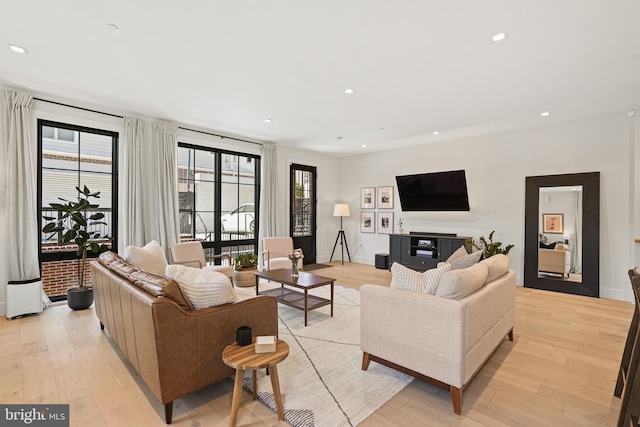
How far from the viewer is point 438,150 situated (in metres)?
6.55

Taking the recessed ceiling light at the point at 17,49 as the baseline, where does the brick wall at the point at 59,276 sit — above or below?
below

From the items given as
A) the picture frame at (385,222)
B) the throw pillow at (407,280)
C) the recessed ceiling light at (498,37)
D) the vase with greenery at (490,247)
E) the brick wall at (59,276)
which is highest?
the recessed ceiling light at (498,37)

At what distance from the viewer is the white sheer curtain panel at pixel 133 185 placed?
182 inches

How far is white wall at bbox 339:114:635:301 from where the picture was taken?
4645mm

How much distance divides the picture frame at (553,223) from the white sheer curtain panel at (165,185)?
6.08 meters

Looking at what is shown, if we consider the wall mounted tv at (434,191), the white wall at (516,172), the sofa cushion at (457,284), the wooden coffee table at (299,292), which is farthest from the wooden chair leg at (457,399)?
the wall mounted tv at (434,191)

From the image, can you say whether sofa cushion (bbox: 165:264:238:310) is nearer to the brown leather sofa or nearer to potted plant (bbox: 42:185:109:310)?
the brown leather sofa

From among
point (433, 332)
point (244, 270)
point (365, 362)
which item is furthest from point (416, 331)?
point (244, 270)

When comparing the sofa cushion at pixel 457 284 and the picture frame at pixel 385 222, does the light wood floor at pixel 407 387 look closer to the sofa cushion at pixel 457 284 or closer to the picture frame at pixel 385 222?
the sofa cushion at pixel 457 284

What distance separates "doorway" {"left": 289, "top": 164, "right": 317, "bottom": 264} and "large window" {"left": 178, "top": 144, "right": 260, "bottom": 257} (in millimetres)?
1032

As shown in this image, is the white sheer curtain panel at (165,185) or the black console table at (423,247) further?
the black console table at (423,247)

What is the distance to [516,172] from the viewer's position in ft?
18.2

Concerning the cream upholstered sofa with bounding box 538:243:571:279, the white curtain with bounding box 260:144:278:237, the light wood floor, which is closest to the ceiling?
the white curtain with bounding box 260:144:278:237

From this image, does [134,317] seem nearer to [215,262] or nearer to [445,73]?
[445,73]
